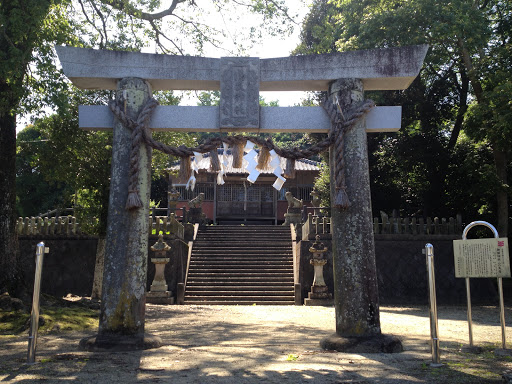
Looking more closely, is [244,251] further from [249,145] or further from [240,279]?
[249,145]

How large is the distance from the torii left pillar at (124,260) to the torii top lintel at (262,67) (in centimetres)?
33

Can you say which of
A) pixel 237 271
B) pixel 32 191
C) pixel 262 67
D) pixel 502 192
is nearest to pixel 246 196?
pixel 237 271

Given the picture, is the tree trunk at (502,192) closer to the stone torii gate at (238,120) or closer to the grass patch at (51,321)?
the stone torii gate at (238,120)

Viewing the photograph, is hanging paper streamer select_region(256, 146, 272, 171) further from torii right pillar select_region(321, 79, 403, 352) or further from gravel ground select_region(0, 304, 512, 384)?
gravel ground select_region(0, 304, 512, 384)

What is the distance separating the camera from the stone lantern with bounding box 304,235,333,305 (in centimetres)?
1469

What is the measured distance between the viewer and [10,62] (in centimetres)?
851

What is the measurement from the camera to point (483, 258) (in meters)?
6.45

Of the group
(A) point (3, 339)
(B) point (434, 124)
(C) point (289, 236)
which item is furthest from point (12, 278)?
(B) point (434, 124)

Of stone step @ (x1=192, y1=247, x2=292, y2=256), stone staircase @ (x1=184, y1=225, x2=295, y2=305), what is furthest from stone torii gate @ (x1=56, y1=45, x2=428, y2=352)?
stone step @ (x1=192, y1=247, x2=292, y2=256)

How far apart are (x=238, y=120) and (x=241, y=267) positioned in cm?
1096

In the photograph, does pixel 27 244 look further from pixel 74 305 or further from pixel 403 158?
pixel 403 158

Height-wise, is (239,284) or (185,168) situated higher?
(185,168)

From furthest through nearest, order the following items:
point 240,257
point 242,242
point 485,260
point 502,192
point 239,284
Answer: point 242,242
point 240,257
point 239,284
point 502,192
point 485,260

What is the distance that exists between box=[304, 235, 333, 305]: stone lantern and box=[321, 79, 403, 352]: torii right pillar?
845 cm
